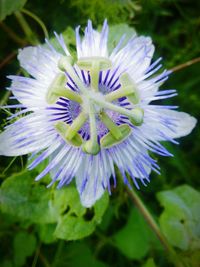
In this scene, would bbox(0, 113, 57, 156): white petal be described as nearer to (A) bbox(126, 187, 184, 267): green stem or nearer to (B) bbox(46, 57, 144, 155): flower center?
(B) bbox(46, 57, 144, 155): flower center

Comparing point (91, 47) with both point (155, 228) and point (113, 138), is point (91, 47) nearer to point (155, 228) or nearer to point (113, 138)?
point (113, 138)

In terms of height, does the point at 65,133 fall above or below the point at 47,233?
above

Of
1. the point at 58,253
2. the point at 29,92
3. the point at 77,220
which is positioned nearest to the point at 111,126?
the point at 29,92

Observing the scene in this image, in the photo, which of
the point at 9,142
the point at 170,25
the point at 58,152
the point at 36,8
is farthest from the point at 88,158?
the point at 170,25

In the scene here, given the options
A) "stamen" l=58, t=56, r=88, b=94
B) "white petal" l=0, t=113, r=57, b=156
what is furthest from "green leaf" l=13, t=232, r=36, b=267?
"stamen" l=58, t=56, r=88, b=94

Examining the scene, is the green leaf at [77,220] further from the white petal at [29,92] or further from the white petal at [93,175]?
the white petal at [29,92]

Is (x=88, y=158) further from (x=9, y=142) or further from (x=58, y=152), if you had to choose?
(x=9, y=142)
